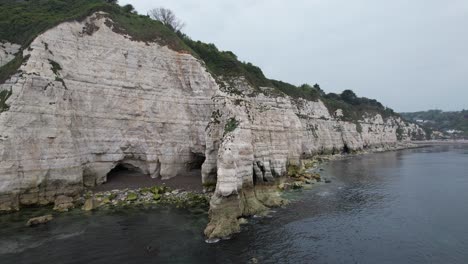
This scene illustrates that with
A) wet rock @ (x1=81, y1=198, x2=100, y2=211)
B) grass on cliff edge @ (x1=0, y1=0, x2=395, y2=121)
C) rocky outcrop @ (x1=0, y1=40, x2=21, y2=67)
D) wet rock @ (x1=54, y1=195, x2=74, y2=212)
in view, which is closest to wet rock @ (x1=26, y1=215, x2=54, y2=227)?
wet rock @ (x1=54, y1=195, x2=74, y2=212)

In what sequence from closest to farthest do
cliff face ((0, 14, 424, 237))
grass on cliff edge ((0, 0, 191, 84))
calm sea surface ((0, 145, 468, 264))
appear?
calm sea surface ((0, 145, 468, 264))
cliff face ((0, 14, 424, 237))
grass on cliff edge ((0, 0, 191, 84))

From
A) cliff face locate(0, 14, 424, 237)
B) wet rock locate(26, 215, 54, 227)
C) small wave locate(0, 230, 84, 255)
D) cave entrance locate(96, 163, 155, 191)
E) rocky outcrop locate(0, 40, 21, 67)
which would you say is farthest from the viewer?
rocky outcrop locate(0, 40, 21, 67)

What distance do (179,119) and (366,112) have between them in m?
98.8

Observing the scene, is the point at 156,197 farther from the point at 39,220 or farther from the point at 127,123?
the point at 39,220

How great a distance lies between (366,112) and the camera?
394 ft

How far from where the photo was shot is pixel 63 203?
31703 millimetres

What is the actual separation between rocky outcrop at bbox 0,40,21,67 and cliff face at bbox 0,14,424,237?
8.54m

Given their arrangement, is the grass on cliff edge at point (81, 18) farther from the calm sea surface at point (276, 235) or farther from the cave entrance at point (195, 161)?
the calm sea surface at point (276, 235)

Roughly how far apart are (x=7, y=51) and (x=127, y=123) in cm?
1961

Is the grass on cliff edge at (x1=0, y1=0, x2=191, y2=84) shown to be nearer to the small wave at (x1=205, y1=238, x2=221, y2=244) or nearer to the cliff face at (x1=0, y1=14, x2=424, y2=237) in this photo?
the cliff face at (x1=0, y1=14, x2=424, y2=237)

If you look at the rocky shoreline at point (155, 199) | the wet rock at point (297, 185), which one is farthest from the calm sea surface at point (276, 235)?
the wet rock at point (297, 185)

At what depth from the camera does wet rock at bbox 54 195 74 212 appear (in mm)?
30850

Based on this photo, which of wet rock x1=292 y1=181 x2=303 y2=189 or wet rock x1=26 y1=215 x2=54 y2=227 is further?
wet rock x1=292 y1=181 x2=303 y2=189

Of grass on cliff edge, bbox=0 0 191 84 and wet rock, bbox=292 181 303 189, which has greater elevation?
grass on cliff edge, bbox=0 0 191 84
